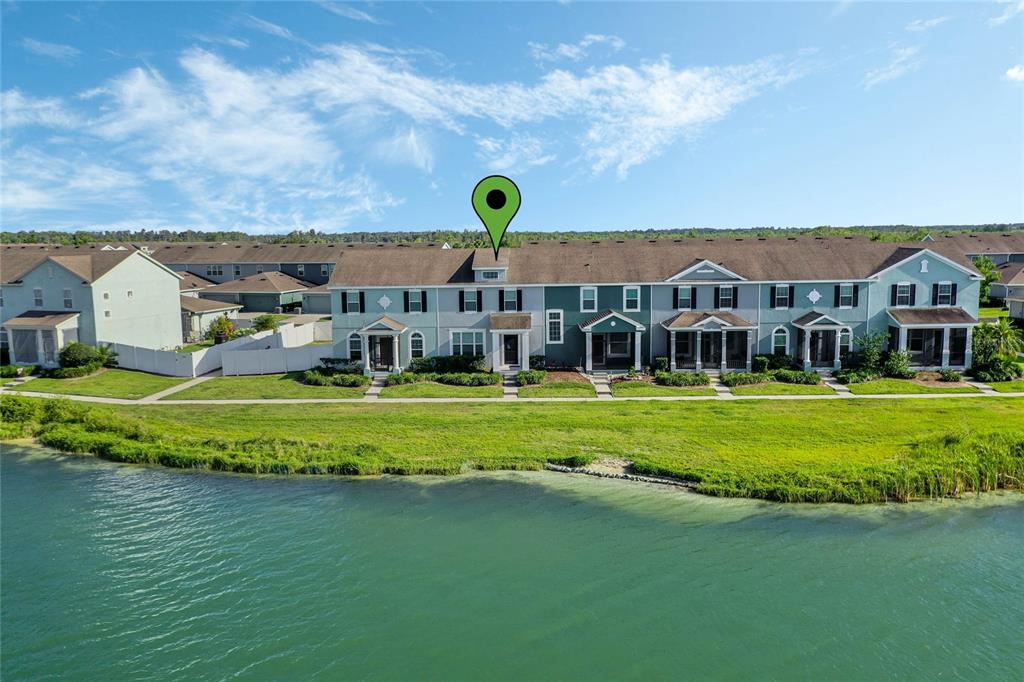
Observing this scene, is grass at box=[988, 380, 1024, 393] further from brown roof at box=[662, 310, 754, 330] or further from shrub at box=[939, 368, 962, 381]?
brown roof at box=[662, 310, 754, 330]

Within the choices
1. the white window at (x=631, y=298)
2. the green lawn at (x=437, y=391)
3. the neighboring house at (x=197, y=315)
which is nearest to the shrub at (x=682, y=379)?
the white window at (x=631, y=298)

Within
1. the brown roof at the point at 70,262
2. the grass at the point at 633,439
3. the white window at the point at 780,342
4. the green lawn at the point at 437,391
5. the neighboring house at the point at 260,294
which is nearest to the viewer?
the grass at the point at 633,439

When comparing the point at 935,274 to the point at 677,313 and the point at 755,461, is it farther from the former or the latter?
the point at 755,461

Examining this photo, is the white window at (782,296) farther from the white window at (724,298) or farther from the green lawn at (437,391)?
the green lawn at (437,391)

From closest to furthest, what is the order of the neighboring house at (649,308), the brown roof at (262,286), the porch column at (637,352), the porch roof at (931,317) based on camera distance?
the porch roof at (931,317) < the porch column at (637,352) < the neighboring house at (649,308) < the brown roof at (262,286)

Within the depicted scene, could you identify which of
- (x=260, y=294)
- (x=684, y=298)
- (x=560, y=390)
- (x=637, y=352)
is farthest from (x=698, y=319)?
(x=260, y=294)

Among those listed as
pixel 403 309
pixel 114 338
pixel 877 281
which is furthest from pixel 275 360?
pixel 877 281

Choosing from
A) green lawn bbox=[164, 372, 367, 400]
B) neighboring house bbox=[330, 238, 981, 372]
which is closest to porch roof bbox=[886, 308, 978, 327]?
neighboring house bbox=[330, 238, 981, 372]

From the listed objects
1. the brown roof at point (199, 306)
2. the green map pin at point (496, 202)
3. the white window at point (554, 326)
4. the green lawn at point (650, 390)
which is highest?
the green map pin at point (496, 202)
